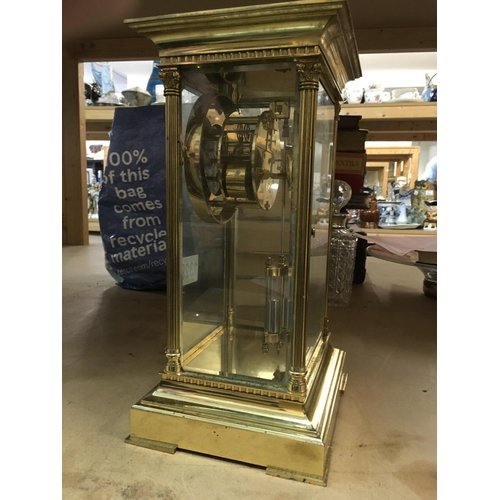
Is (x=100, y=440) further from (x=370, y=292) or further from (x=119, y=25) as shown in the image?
(x=119, y=25)

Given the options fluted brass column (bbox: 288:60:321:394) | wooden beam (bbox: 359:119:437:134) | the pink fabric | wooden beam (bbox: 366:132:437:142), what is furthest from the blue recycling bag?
wooden beam (bbox: 366:132:437:142)

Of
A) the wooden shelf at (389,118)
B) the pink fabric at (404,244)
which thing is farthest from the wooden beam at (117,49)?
the pink fabric at (404,244)

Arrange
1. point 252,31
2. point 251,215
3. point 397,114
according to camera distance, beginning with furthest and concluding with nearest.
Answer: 1. point 397,114
2. point 251,215
3. point 252,31

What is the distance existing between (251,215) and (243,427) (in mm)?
346

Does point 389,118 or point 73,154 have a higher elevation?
point 389,118

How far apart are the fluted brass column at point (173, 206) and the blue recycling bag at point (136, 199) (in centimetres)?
89

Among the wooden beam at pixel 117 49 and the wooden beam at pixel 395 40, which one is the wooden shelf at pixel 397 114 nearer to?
the wooden beam at pixel 395 40

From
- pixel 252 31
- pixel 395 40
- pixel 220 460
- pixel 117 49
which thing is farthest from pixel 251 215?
pixel 117 49

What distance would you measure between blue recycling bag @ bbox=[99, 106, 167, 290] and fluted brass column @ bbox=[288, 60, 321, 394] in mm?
1002

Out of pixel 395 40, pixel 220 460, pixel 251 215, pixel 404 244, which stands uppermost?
pixel 395 40

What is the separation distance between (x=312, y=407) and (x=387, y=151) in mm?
2829

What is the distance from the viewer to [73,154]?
8.05 ft

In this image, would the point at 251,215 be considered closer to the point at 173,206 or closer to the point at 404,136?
the point at 173,206

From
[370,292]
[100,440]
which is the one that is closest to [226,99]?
[100,440]
